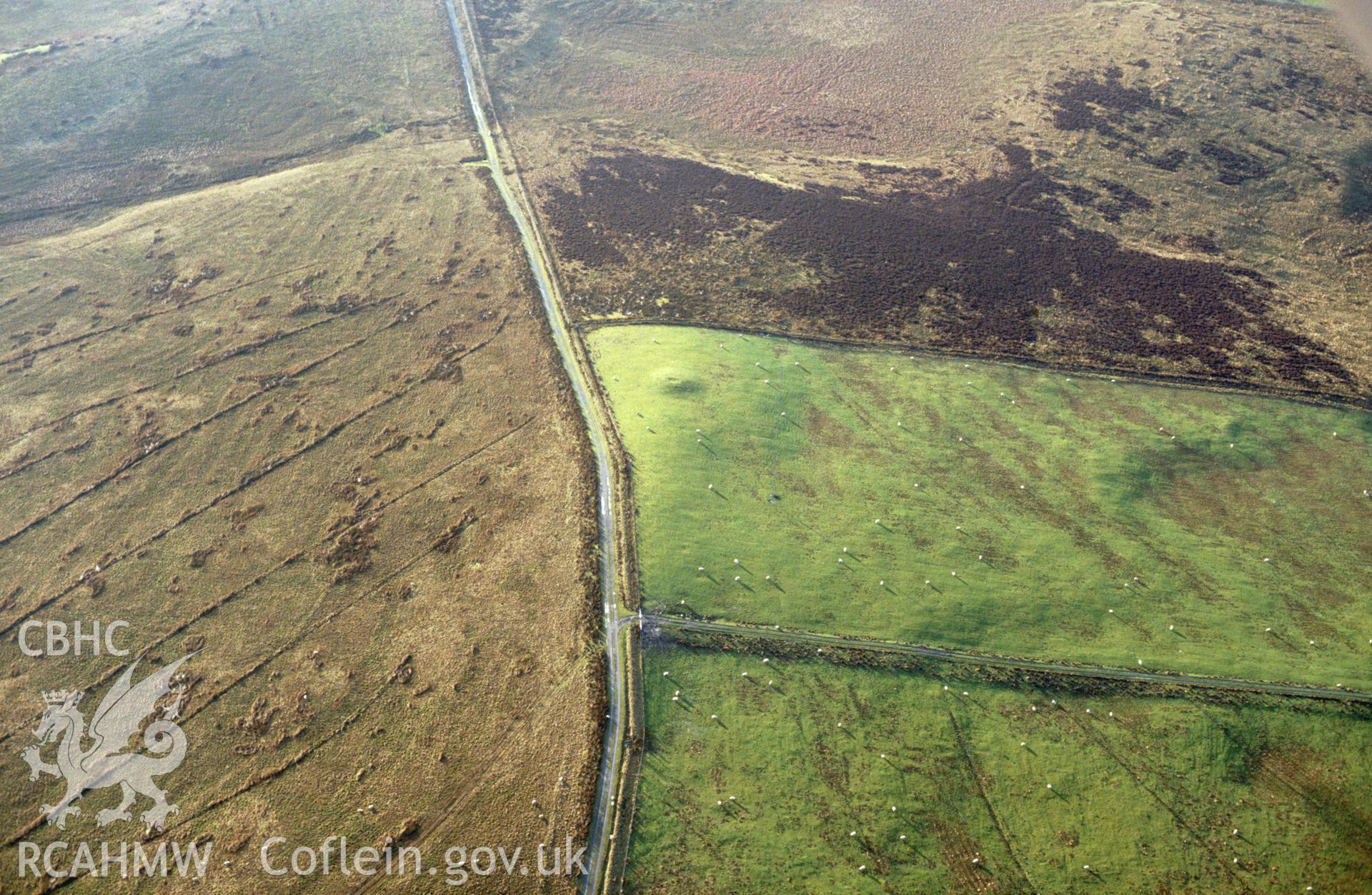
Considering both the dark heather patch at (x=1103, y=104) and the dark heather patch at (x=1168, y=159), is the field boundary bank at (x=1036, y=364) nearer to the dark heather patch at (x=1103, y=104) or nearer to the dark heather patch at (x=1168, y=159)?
the dark heather patch at (x=1168, y=159)

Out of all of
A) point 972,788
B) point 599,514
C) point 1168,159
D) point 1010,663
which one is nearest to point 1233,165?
point 1168,159

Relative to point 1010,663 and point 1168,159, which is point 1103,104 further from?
point 1010,663

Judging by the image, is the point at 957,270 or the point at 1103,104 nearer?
the point at 957,270

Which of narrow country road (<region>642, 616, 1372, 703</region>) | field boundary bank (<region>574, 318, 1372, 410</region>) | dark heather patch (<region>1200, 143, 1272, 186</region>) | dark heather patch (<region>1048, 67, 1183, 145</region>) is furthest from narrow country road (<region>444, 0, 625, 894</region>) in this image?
dark heather patch (<region>1200, 143, 1272, 186</region>)

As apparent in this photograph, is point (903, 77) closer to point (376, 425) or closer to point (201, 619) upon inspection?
point (376, 425)

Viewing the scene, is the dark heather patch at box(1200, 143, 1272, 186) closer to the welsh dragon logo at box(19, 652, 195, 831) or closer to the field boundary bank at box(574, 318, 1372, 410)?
the field boundary bank at box(574, 318, 1372, 410)

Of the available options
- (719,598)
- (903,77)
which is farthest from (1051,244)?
(719,598)

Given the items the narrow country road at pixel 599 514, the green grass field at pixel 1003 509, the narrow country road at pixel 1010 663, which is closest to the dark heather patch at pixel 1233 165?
the green grass field at pixel 1003 509
